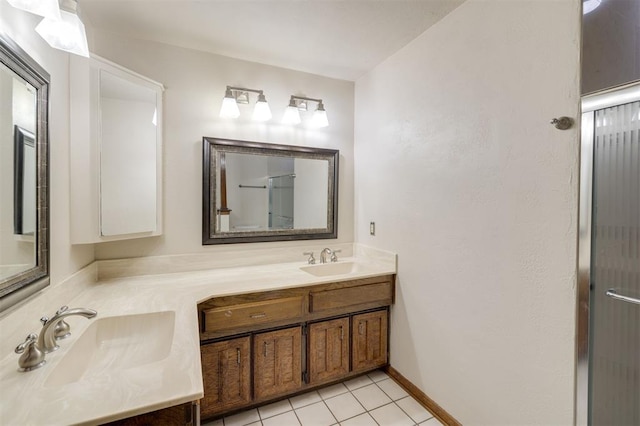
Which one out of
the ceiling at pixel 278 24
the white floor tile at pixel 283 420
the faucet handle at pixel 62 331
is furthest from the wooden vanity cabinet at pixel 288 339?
the ceiling at pixel 278 24

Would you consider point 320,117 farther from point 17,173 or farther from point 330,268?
point 17,173

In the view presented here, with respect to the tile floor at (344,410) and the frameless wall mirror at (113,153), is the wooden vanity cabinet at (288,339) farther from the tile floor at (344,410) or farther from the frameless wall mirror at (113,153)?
the frameless wall mirror at (113,153)

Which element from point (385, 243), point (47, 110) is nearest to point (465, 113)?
point (385, 243)

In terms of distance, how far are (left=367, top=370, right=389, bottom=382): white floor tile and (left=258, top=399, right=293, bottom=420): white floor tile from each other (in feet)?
2.24

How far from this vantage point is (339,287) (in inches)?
81.0

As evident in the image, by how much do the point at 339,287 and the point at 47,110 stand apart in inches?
71.6

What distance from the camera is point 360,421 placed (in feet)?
5.93

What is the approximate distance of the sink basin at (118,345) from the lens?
112 cm

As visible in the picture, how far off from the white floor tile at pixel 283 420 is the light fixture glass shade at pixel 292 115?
83.3 inches

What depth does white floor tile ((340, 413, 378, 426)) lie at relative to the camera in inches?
70.2

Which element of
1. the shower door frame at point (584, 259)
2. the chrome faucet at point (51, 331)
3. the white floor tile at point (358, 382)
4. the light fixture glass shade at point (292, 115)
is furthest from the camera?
the light fixture glass shade at point (292, 115)

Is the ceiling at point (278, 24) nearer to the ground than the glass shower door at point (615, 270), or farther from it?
farther from it

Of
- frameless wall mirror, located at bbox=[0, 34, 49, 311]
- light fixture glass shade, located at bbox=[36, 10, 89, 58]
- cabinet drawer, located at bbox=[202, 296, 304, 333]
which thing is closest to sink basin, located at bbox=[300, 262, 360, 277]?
cabinet drawer, located at bbox=[202, 296, 304, 333]

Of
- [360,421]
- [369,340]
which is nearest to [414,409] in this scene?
[360,421]
